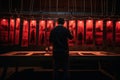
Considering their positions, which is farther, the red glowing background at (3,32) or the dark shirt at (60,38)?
the red glowing background at (3,32)

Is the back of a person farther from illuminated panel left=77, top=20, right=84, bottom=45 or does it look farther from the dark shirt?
illuminated panel left=77, top=20, right=84, bottom=45

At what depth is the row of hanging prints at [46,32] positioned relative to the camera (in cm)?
875

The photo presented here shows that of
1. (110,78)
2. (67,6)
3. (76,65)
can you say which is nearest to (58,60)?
(110,78)

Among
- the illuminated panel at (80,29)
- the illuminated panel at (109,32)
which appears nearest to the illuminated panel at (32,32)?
the illuminated panel at (80,29)

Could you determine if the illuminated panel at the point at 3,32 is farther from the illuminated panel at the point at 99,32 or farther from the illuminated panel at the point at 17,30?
the illuminated panel at the point at 99,32

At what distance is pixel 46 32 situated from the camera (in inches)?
350

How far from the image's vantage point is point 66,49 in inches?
176

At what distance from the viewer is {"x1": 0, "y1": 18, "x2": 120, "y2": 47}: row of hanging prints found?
28.7 feet

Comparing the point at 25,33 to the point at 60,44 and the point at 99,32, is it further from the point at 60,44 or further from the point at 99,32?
the point at 60,44

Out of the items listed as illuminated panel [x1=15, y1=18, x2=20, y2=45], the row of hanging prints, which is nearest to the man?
the row of hanging prints

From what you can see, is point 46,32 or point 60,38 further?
point 46,32

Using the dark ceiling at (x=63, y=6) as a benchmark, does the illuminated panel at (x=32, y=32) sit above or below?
below

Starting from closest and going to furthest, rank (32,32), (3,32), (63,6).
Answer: (3,32) < (32,32) < (63,6)

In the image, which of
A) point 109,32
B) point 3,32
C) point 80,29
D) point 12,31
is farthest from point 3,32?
point 109,32
